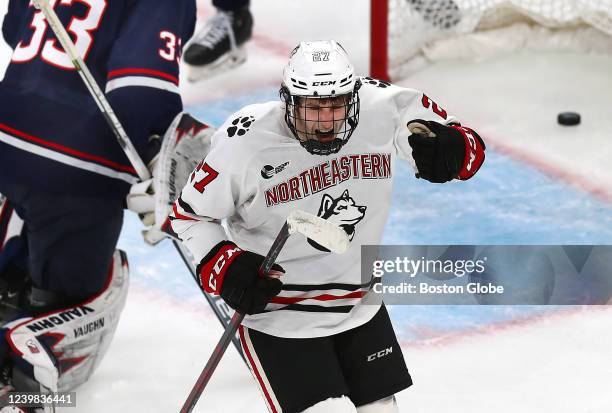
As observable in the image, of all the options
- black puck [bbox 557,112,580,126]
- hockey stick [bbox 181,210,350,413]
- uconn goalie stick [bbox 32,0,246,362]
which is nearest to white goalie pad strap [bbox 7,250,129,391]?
uconn goalie stick [bbox 32,0,246,362]

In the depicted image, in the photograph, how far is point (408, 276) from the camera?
336 cm

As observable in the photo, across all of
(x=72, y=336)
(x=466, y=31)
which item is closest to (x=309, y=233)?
(x=72, y=336)

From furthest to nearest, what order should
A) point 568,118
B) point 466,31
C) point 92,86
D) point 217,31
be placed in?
point 217,31 < point 466,31 < point 568,118 < point 92,86

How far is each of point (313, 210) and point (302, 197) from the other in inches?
1.6

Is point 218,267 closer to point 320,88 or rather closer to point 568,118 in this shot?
point 320,88

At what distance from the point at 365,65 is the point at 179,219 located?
2968 millimetres

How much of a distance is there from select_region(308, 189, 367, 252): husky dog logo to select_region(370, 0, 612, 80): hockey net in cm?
272

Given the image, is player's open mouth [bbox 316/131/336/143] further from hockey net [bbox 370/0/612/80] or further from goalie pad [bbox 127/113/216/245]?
hockey net [bbox 370/0/612/80]

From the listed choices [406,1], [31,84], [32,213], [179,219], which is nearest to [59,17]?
[31,84]

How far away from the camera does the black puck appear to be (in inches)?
189

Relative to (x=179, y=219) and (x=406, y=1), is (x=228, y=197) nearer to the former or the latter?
(x=179, y=219)

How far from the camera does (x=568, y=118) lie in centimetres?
480

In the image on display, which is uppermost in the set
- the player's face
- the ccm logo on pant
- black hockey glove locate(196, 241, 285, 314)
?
the player's face

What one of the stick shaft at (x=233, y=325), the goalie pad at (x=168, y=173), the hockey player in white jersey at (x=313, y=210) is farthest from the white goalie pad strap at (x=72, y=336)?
the hockey player in white jersey at (x=313, y=210)
